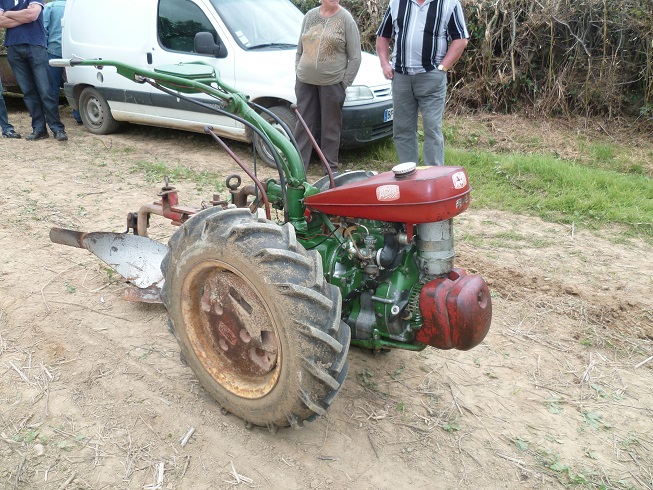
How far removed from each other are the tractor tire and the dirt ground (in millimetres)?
252

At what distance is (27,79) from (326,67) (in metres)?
4.27

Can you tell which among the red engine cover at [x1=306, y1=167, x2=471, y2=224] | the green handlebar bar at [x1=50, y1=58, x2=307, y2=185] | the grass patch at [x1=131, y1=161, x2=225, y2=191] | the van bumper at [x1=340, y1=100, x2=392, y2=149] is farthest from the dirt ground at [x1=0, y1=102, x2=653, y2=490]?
the van bumper at [x1=340, y1=100, x2=392, y2=149]

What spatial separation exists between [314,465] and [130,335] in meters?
1.50

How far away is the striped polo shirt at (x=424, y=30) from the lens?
5168 millimetres

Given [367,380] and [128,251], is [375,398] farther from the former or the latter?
[128,251]

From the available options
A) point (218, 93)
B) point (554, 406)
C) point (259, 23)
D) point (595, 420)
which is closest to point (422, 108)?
point (259, 23)

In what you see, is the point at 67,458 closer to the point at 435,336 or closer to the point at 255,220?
the point at 255,220

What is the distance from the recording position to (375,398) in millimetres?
3070

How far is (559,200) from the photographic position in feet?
18.6

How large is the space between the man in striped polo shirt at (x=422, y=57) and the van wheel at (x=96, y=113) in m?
4.28

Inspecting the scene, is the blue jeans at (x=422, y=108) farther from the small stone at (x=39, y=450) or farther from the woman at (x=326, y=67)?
the small stone at (x=39, y=450)

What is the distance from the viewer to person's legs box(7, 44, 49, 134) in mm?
7602

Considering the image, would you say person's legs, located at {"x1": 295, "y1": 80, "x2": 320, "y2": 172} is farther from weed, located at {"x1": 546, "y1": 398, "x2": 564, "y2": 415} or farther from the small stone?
the small stone

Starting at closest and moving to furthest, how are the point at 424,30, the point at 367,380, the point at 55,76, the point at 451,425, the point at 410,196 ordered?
the point at 410,196 → the point at 451,425 → the point at 367,380 → the point at 424,30 → the point at 55,76
